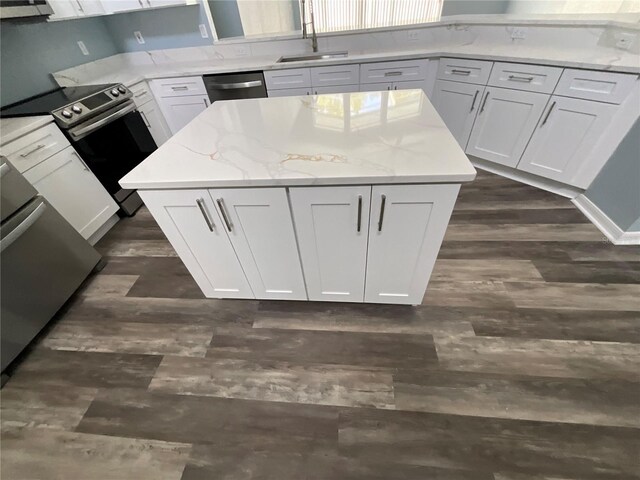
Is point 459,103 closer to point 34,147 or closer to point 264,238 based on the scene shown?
point 264,238

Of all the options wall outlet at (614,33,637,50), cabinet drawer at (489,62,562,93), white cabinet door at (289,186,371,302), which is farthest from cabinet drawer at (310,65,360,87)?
white cabinet door at (289,186,371,302)

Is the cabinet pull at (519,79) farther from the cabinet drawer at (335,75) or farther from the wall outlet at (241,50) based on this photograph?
the wall outlet at (241,50)

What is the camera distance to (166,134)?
10.5 ft

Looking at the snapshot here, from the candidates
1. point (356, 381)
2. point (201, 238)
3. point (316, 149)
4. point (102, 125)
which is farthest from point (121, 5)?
point (356, 381)

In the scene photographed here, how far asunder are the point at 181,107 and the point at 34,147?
1.54 meters

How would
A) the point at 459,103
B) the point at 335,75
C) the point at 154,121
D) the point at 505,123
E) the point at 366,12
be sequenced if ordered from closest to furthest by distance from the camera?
the point at 505,123, the point at 459,103, the point at 335,75, the point at 154,121, the point at 366,12

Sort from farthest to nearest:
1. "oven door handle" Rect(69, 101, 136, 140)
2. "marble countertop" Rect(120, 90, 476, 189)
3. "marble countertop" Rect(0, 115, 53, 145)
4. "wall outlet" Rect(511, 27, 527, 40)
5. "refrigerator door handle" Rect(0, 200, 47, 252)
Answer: "wall outlet" Rect(511, 27, 527, 40) < "oven door handle" Rect(69, 101, 136, 140) < "marble countertop" Rect(0, 115, 53, 145) < "refrigerator door handle" Rect(0, 200, 47, 252) < "marble countertop" Rect(120, 90, 476, 189)

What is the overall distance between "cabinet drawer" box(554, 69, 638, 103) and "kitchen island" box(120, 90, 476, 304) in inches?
51.0

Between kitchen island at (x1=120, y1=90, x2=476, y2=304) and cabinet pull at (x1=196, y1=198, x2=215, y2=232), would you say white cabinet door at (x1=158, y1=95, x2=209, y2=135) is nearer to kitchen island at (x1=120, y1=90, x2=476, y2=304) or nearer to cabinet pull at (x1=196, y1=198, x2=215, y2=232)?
kitchen island at (x1=120, y1=90, x2=476, y2=304)

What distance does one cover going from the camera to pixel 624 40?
1.91 meters

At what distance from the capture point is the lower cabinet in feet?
3.79

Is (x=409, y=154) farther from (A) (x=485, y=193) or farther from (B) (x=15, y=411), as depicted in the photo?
(B) (x=15, y=411)

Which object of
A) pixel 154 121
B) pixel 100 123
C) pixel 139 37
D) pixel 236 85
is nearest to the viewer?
pixel 100 123

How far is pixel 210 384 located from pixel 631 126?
299cm
